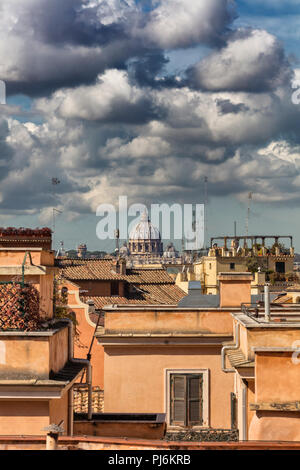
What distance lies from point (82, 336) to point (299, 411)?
1638cm

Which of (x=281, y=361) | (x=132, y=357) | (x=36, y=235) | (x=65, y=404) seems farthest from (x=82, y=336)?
(x=281, y=361)

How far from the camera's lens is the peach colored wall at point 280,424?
9.88 metres

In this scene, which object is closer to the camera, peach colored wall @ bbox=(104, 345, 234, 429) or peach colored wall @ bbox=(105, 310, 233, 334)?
peach colored wall @ bbox=(104, 345, 234, 429)

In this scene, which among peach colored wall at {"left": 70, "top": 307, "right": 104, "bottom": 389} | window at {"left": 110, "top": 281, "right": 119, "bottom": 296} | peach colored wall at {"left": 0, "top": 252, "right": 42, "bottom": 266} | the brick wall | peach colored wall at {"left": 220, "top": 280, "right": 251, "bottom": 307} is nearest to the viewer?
peach colored wall at {"left": 0, "top": 252, "right": 42, "bottom": 266}

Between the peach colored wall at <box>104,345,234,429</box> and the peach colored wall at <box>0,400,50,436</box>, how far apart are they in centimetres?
666

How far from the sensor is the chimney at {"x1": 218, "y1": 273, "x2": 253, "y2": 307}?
1708 cm

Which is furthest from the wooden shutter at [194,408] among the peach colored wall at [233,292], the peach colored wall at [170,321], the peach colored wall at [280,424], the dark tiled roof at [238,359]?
the peach colored wall at [280,424]

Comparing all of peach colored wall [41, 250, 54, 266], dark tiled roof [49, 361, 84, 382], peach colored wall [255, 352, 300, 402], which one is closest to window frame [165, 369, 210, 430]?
dark tiled roof [49, 361, 84, 382]

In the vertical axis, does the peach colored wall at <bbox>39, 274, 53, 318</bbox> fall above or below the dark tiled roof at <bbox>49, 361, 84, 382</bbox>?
above

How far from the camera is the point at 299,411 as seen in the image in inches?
388

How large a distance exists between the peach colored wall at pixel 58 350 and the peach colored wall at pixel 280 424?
2828mm

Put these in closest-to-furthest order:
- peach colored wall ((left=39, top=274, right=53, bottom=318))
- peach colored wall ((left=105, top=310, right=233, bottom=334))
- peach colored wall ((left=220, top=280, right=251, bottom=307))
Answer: peach colored wall ((left=39, top=274, right=53, bottom=318)) < peach colored wall ((left=105, top=310, right=233, bottom=334)) < peach colored wall ((left=220, top=280, right=251, bottom=307))

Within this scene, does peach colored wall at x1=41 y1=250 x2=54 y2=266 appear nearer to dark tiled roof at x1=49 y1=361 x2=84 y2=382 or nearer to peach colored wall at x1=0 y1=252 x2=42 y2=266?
peach colored wall at x1=0 y1=252 x2=42 y2=266

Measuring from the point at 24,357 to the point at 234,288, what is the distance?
8.22 metres
